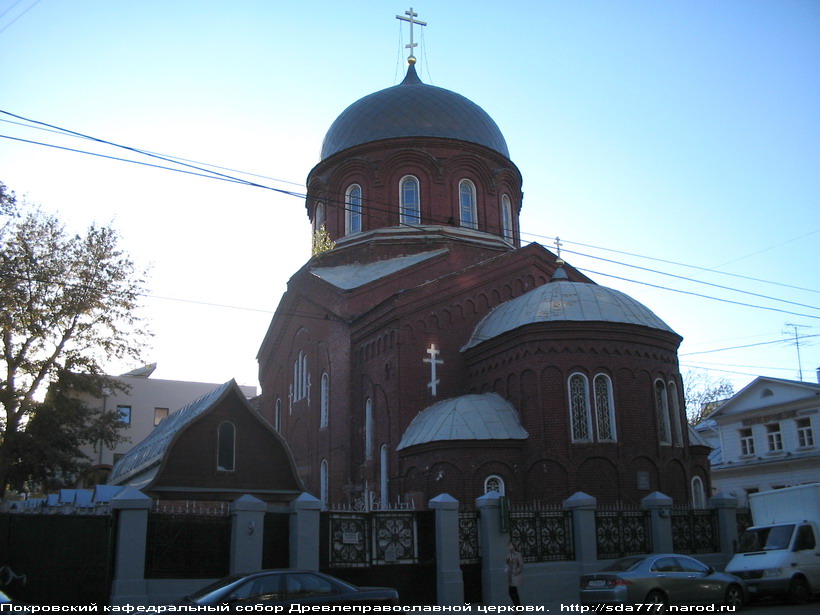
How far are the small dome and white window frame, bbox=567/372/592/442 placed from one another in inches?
60.0

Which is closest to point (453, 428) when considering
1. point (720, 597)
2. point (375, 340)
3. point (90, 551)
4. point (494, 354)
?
point (494, 354)

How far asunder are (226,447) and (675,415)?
11.4m

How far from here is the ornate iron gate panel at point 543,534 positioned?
15398 mm

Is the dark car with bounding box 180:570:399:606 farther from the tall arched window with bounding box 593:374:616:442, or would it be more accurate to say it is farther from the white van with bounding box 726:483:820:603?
the tall arched window with bounding box 593:374:616:442

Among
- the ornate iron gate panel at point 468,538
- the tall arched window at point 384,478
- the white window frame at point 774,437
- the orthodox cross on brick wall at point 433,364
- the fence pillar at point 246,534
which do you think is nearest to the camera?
the fence pillar at point 246,534

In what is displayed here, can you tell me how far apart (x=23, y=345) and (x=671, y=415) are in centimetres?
1828

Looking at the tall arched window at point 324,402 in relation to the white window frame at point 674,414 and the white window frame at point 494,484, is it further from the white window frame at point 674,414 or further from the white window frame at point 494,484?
the white window frame at point 674,414

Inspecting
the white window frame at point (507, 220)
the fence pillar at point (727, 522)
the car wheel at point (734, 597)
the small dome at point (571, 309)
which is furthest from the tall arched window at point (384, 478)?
the white window frame at point (507, 220)

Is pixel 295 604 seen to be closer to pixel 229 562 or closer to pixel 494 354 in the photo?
pixel 229 562

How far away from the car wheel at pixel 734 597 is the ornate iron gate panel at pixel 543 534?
3.05 metres

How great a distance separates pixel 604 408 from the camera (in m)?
19.9

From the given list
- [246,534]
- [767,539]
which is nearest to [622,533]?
[767,539]

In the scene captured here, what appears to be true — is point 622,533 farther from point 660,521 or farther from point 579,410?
point 579,410

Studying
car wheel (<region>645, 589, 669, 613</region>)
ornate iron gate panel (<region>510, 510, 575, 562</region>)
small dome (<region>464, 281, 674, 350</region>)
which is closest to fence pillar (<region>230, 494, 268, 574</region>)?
ornate iron gate panel (<region>510, 510, 575, 562</region>)
